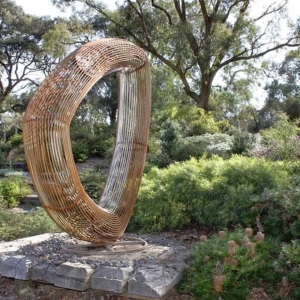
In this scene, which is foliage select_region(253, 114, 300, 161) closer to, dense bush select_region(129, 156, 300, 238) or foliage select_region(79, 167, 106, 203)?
dense bush select_region(129, 156, 300, 238)

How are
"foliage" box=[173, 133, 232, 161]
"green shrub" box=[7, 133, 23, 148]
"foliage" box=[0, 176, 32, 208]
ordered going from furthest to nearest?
"green shrub" box=[7, 133, 23, 148] < "foliage" box=[173, 133, 232, 161] < "foliage" box=[0, 176, 32, 208]

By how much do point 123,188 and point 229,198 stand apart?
120 centimetres

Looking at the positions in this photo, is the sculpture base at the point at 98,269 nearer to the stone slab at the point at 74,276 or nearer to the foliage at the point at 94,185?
the stone slab at the point at 74,276

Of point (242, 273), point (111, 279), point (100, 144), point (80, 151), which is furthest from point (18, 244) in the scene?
point (100, 144)

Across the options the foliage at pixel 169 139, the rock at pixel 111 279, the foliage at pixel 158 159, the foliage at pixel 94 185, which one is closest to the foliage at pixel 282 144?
the foliage at pixel 158 159

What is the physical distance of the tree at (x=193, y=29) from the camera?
50.7 feet

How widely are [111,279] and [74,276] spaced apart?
31 centimetres

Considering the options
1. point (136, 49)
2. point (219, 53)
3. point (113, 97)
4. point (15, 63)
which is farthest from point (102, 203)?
point (15, 63)

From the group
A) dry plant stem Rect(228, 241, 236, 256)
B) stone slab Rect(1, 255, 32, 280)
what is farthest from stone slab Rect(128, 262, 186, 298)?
stone slab Rect(1, 255, 32, 280)

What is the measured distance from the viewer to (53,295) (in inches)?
133

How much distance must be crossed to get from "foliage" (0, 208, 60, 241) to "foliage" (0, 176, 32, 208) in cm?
306

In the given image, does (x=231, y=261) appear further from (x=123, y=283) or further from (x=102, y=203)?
(x=102, y=203)

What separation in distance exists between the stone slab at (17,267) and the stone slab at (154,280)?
92 cm

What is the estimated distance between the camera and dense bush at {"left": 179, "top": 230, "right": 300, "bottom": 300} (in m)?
2.93
